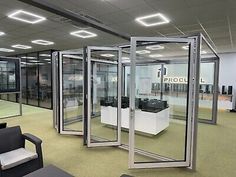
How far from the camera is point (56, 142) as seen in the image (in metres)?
4.22

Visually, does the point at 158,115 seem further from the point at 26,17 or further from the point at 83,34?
the point at 26,17

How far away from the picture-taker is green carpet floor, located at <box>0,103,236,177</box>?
2918mm

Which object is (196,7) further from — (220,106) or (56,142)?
(220,106)

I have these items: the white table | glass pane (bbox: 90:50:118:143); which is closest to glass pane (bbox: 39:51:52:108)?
glass pane (bbox: 90:50:118:143)

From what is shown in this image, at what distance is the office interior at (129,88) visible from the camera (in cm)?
299

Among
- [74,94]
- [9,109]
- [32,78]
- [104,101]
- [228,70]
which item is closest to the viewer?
[104,101]

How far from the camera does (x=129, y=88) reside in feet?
10.6

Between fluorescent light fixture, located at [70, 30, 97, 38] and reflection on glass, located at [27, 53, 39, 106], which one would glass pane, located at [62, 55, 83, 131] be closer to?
fluorescent light fixture, located at [70, 30, 97, 38]

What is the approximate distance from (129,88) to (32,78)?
834 centimetres

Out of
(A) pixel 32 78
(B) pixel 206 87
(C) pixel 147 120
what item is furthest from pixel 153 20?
(A) pixel 32 78

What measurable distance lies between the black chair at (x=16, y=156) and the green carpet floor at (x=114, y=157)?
67 cm

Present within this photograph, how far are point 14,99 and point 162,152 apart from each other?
34.7 ft

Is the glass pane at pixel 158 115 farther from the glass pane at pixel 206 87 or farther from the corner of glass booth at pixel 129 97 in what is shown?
the glass pane at pixel 206 87

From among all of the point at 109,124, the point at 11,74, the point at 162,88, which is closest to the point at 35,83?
the point at 11,74
